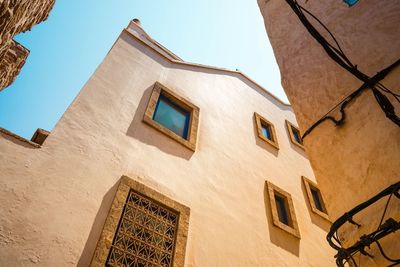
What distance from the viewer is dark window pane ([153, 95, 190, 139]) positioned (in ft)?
21.2

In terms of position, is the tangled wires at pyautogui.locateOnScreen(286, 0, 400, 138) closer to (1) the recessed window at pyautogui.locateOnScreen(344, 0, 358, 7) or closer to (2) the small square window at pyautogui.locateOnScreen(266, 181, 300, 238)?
(1) the recessed window at pyautogui.locateOnScreen(344, 0, 358, 7)

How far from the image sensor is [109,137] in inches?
199

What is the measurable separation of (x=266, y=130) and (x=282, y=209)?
319 cm

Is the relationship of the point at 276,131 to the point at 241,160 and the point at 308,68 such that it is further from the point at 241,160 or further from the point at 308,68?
the point at 308,68

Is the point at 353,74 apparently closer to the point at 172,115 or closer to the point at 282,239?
the point at 282,239

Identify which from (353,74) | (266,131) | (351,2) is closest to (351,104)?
(353,74)

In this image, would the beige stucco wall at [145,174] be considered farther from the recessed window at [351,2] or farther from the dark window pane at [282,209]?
the recessed window at [351,2]

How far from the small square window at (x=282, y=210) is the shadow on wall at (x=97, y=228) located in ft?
12.5

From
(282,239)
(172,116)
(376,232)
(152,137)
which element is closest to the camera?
(376,232)

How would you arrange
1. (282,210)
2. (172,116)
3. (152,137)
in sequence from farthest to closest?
(282,210), (172,116), (152,137)

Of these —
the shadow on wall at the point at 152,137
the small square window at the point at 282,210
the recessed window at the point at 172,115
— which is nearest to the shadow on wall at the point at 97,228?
the shadow on wall at the point at 152,137

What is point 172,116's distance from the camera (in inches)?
267

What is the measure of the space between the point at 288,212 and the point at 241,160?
1.76 m

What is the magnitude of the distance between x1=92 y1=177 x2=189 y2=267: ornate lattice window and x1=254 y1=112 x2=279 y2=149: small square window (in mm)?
4611
